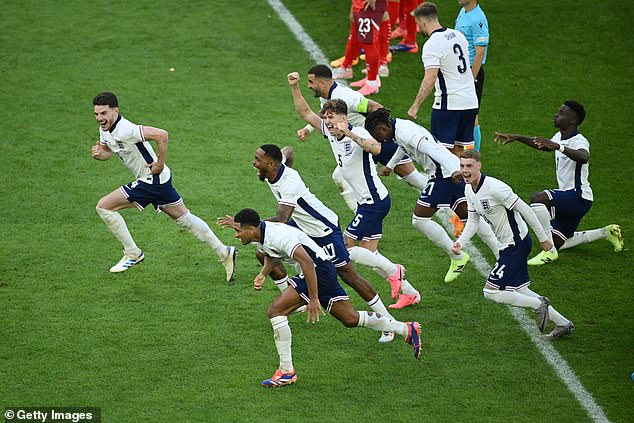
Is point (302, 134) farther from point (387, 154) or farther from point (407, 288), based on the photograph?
point (407, 288)

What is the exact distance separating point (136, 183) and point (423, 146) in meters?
3.07

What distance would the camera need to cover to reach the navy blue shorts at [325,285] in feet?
28.1

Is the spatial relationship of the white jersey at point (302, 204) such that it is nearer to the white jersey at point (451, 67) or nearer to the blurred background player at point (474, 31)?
the white jersey at point (451, 67)

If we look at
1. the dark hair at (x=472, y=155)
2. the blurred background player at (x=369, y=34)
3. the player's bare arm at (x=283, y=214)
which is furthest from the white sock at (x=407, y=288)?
the blurred background player at (x=369, y=34)

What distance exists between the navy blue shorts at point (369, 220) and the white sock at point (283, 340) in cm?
172

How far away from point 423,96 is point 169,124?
15.8 ft

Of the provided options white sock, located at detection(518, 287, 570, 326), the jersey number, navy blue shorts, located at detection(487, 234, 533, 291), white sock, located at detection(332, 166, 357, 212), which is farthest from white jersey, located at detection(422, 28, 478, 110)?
white sock, located at detection(518, 287, 570, 326)

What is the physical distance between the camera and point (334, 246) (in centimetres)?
915

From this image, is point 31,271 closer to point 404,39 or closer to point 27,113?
point 27,113

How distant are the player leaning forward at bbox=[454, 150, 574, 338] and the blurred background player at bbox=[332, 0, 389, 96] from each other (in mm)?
6054

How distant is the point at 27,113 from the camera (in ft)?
48.7

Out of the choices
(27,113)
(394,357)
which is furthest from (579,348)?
(27,113)

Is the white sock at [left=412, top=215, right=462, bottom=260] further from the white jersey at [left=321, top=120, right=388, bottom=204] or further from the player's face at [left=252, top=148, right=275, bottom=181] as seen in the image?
the player's face at [left=252, top=148, right=275, bottom=181]

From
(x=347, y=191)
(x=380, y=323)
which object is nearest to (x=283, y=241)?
(x=380, y=323)
